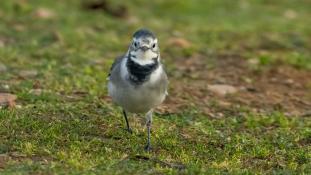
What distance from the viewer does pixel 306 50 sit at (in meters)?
12.8

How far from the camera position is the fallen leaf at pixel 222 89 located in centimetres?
992

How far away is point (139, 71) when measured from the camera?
6.77 m

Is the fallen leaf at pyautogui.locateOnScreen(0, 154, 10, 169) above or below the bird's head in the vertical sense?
below

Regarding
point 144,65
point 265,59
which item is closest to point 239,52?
point 265,59

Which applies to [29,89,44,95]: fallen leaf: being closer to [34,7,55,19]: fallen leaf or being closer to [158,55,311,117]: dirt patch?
[158,55,311,117]: dirt patch

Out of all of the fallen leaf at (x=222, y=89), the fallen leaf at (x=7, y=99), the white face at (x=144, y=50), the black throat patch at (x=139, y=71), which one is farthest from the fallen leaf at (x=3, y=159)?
the fallen leaf at (x=222, y=89)

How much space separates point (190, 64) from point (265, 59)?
118cm

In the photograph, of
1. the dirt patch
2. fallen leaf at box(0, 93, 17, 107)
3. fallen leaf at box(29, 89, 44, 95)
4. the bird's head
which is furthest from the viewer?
the dirt patch

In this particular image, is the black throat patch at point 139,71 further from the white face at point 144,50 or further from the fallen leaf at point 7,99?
the fallen leaf at point 7,99

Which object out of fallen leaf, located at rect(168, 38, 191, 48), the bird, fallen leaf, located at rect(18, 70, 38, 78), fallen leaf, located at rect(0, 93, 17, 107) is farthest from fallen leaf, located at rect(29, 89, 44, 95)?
fallen leaf, located at rect(168, 38, 191, 48)

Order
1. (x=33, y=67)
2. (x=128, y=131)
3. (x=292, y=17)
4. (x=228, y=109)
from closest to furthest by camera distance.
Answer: (x=128, y=131) → (x=228, y=109) → (x=33, y=67) → (x=292, y=17)

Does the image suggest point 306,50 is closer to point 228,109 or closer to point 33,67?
point 228,109

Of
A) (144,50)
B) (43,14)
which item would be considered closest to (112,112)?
(144,50)

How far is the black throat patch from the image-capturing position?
6.77 metres
